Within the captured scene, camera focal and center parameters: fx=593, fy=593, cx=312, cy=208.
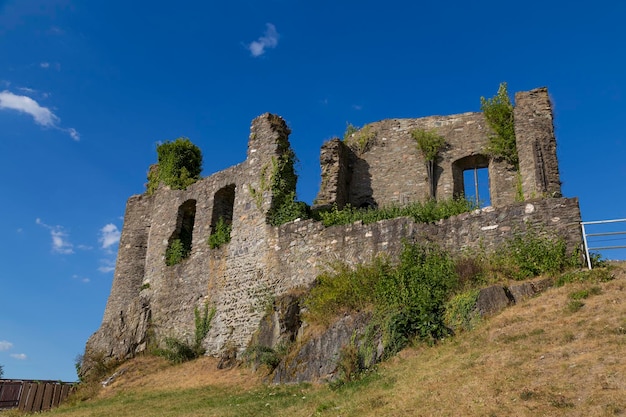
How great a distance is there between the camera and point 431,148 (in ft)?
67.8

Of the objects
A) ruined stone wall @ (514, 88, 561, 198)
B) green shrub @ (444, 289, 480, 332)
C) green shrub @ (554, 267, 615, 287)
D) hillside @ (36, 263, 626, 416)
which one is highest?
ruined stone wall @ (514, 88, 561, 198)

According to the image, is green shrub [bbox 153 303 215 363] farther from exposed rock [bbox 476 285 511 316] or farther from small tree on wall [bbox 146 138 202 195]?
exposed rock [bbox 476 285 511 316]

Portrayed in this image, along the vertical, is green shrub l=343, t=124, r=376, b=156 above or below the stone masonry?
above

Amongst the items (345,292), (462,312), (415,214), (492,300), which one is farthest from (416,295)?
(415,214)

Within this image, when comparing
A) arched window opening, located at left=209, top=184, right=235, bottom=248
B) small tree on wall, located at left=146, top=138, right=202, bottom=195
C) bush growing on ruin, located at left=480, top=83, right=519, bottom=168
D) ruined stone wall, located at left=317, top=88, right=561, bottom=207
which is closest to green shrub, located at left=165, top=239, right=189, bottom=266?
arched window opening, located at left=209, top=184, right=235, bottom=248

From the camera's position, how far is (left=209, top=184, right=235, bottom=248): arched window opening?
18906 millimetres

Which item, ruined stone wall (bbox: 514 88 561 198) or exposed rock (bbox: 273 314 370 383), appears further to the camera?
ruined stone wall (bbox: 514 88 561 198)

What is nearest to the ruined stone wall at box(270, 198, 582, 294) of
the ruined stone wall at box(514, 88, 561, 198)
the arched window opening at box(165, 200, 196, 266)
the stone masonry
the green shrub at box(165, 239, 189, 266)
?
the stone masonry

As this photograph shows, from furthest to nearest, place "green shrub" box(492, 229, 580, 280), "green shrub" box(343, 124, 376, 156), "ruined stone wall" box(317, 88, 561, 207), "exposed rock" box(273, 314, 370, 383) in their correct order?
"green shrub" box(343, 124, 376, 156)
"ruined stone wall" box(317, 88, 561, 207)
"exposed rock" box(273, 314, 370, 383)
"green shrub" box(492, 229, 580, 280)

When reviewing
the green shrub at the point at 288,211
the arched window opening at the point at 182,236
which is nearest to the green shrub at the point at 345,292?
the green shrub at the point at 288,211

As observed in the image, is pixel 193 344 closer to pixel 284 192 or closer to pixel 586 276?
pixel 284 192

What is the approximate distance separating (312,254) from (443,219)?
3.70 m

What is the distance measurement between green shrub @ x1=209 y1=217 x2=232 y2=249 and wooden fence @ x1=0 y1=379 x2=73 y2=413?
6.13 metres

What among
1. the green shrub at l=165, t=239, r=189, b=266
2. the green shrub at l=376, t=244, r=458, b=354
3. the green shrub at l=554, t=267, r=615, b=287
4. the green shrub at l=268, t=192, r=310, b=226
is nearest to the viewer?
the green shrub at l=554, t=267, r=615, b=287
